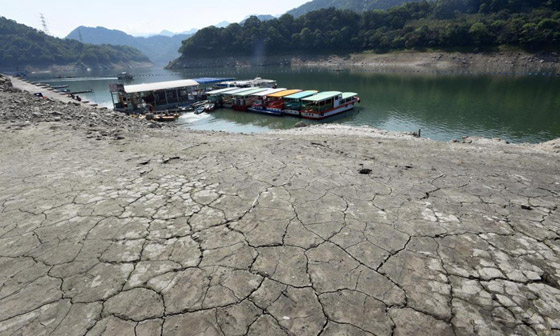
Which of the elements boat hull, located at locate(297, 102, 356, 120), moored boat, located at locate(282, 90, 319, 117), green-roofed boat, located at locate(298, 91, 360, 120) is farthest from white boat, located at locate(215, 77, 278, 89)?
boat hull, located at locate(297, 102, 356, 120)

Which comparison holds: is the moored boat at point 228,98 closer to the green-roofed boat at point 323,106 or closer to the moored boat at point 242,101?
the moored boat at point 242,101

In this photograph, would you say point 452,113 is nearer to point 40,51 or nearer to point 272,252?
point 272,252

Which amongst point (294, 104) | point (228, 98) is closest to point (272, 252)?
point (294, 104)

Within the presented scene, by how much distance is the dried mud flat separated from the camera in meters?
3.03

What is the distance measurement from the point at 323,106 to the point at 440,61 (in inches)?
2277

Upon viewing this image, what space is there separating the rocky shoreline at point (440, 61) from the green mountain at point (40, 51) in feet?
289

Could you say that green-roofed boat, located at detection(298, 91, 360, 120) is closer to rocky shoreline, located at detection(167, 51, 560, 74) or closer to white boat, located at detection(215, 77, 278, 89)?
white boat, located at detection(215, 77, 278, 89)

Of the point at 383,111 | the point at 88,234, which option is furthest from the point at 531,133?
the point at 88,234

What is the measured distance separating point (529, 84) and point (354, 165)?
51313 millimetres

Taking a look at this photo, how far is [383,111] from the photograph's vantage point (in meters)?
32.5

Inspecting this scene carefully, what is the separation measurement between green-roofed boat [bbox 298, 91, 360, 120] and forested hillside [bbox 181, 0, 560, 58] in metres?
59.5

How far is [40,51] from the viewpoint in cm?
12125

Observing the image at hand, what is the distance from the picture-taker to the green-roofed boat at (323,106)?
29.6 metres

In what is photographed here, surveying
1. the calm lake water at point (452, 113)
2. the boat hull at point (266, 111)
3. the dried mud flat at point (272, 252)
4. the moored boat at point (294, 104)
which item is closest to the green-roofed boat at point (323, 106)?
the moored boat at point (294, 104)
